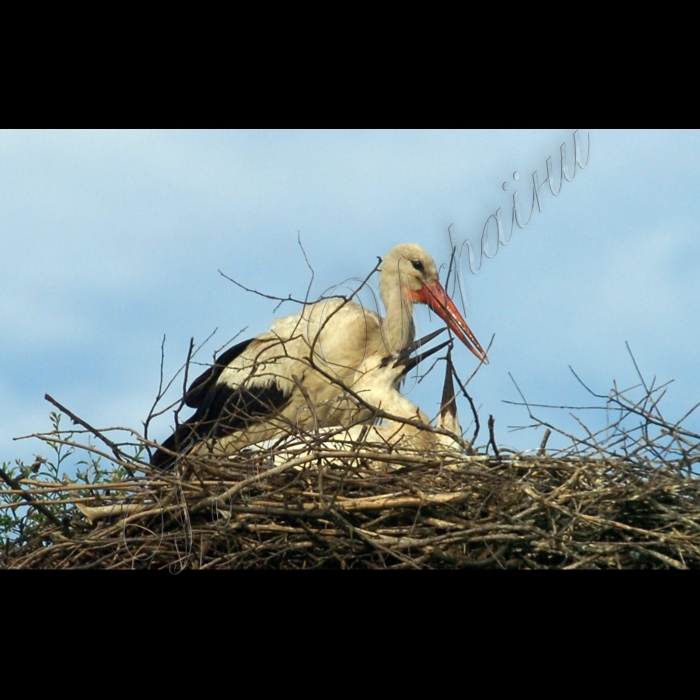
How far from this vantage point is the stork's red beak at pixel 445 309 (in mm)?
4703

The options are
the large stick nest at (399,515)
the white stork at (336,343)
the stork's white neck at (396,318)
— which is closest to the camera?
the large stick nest at (399,515)

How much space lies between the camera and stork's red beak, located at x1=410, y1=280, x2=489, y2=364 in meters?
4.70

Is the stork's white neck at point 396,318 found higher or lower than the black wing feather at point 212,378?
higher

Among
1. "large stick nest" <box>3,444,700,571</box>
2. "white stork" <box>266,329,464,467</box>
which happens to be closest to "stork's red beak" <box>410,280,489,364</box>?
"white stork" <box>266,329,464,467</box>

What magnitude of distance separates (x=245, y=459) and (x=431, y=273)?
6.41ft

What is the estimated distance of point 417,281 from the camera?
488 centimetres

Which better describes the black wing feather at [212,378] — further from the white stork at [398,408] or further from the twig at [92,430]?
the twig at [92,430]

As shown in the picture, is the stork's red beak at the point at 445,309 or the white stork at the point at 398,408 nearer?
the white stork at the point at 398,408

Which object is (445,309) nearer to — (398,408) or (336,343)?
(336,343)

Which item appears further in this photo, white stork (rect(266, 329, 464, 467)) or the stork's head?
the stork's head

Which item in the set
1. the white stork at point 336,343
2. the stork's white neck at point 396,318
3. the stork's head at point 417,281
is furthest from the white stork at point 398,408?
the stork's head at point 417,281

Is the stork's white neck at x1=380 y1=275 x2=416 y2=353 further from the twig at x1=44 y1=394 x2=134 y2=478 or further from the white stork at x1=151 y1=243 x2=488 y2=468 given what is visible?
the twig at x1=44 y1=394 x2=134 y2=478
